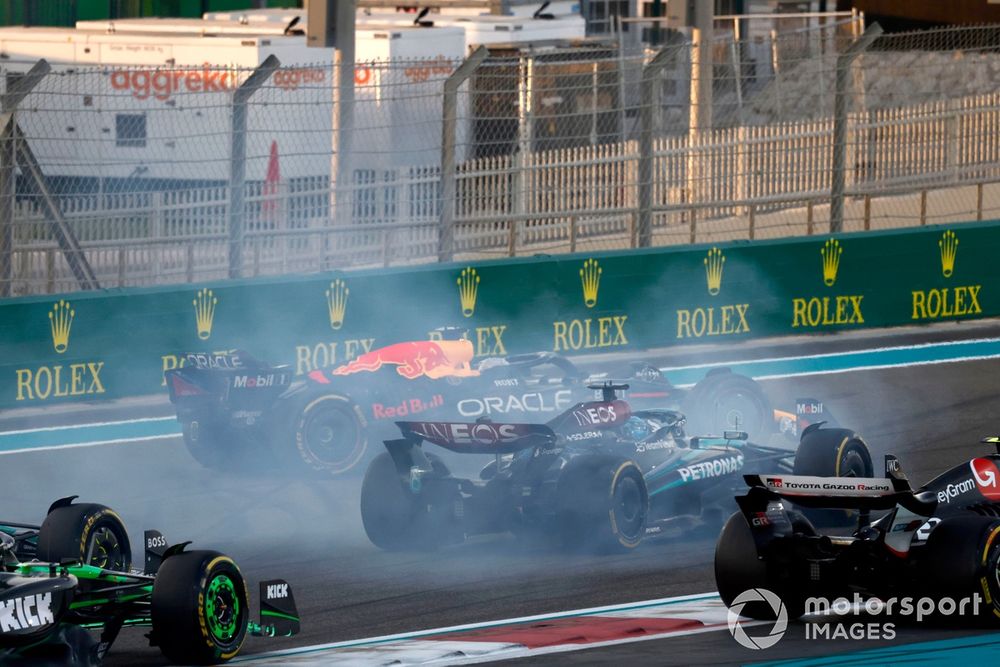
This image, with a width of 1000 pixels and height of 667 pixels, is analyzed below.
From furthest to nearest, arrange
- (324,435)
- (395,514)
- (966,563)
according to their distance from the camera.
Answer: (324,435) < (395,514) < (966,563)

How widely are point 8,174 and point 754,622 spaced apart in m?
7.33

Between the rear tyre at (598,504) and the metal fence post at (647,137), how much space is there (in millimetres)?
7250

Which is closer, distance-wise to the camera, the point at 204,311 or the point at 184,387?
the point at 184,387

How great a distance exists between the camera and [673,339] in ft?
54.8

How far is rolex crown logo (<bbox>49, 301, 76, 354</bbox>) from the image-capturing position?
13461 millimetres

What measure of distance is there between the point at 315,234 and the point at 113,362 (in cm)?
197

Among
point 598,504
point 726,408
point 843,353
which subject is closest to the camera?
point 598,504

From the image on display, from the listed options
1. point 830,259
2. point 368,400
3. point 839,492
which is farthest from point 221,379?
point 830,259

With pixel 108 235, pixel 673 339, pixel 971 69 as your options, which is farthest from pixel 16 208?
pixel 971 69

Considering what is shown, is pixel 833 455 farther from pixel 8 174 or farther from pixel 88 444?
pixel 8 174

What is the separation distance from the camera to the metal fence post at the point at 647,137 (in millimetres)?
16234

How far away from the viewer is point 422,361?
11.9 metres

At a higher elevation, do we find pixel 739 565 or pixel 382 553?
pixel 739 565

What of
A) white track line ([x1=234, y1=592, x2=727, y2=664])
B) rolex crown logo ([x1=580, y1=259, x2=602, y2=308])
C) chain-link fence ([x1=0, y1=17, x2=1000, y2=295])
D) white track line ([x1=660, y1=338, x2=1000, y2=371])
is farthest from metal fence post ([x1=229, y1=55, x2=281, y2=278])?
white track line ([x1=234, y1=592, x2=727, y2=664])
